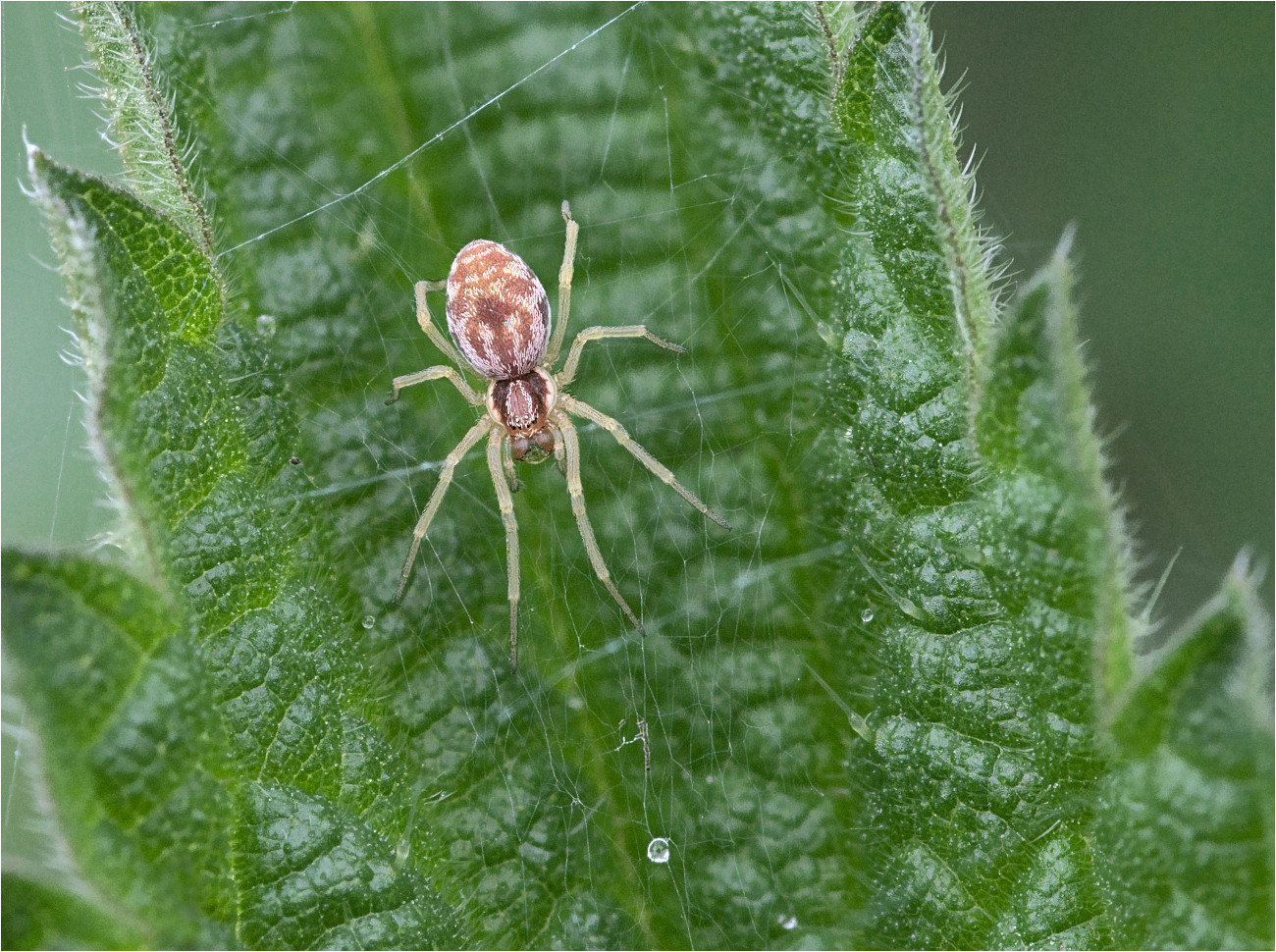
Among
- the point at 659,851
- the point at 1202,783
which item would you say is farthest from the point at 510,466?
the point at 1202,783

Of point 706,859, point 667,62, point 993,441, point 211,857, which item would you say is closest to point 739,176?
point 667,62

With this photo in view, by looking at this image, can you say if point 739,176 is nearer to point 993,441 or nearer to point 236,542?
point 993,441

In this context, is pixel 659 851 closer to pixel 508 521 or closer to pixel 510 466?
pixel 508 521

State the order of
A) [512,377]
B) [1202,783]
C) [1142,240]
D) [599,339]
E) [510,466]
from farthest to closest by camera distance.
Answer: [1142,240] → [512,377] → [510,466] → [599,339] → [1202,783]

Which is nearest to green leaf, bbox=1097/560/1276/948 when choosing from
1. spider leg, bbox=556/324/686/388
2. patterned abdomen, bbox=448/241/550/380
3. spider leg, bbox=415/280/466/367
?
spider leg, bbox=556/324/686/388

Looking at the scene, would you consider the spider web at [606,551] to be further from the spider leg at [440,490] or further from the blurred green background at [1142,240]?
the blurred green background at [1142,240]

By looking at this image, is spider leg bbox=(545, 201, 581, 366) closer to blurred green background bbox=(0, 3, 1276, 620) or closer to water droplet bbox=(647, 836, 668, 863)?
water droplet bbox=(647, 836, 668, 863)
